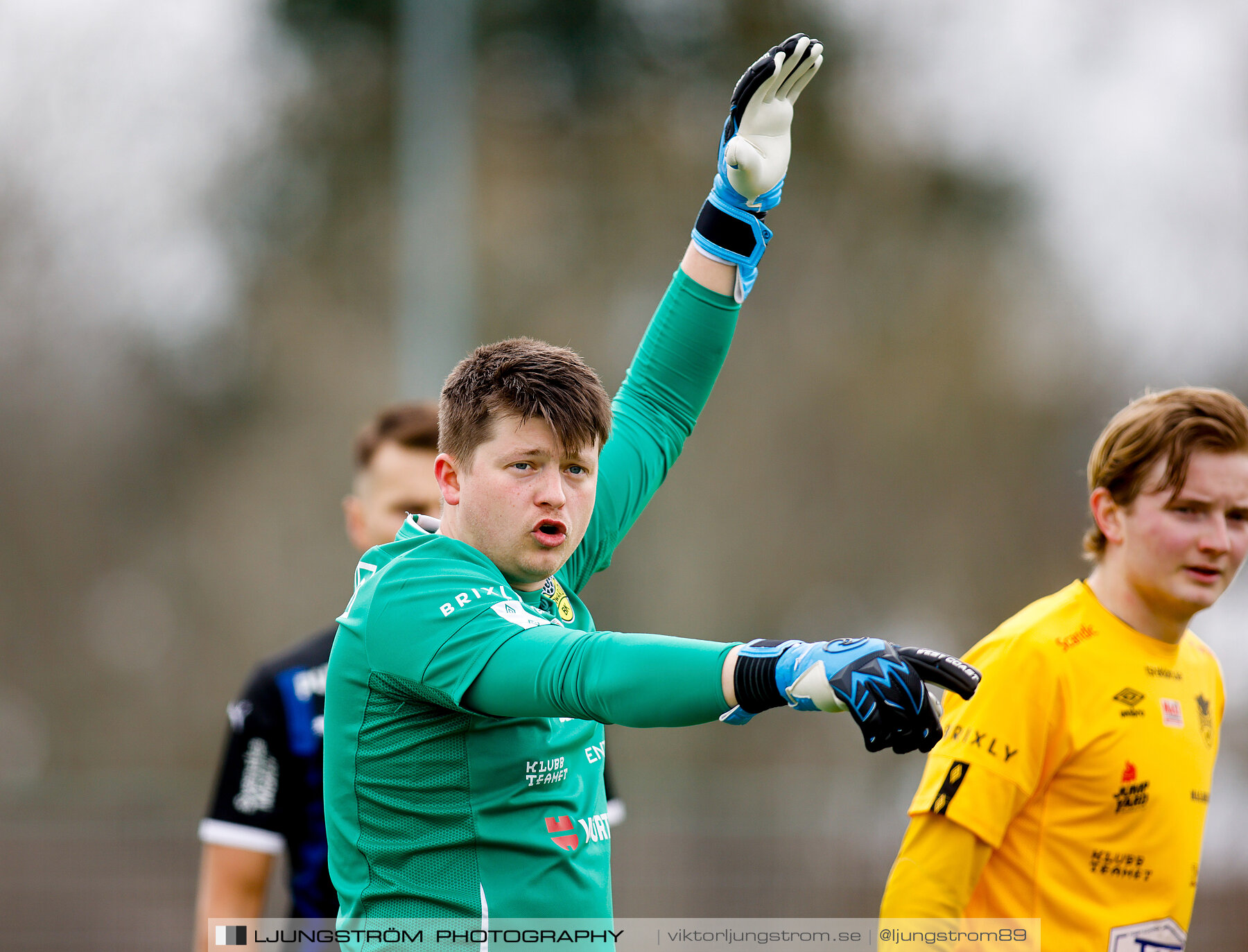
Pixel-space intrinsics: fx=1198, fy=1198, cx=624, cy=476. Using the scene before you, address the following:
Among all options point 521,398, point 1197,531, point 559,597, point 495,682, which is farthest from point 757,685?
point 1197,531

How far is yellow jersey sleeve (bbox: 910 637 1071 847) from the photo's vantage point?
9.42ft

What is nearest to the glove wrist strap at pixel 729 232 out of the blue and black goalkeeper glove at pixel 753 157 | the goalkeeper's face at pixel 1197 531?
the blue and black goalkeeper glove at pixel 753 157

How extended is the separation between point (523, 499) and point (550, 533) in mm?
96

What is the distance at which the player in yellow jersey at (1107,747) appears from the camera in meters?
2.89

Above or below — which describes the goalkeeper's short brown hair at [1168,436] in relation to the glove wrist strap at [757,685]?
above

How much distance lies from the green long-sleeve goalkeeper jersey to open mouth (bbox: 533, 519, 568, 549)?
0.11m

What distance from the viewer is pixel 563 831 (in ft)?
8.13

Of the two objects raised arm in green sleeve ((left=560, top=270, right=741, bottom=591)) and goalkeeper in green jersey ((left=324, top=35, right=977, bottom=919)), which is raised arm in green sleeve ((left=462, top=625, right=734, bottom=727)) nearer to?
goalkeeper in green jersey ((left=324, top=35, right=977, bottom=919))

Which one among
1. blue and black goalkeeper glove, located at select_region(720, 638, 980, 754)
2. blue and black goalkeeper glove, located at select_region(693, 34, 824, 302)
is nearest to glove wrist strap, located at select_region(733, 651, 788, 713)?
blue and black goalkeeper glove, located at select_region(720, 638, 980, 754)

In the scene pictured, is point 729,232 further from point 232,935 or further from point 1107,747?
point 232,935

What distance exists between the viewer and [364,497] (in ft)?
13.6

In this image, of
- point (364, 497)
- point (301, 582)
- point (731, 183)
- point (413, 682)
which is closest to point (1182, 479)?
point (731, 183)

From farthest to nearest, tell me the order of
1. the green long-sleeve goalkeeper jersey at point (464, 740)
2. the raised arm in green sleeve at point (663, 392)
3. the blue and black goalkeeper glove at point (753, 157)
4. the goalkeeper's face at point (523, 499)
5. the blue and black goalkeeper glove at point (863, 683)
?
the raised arm in green sleeve at point (663, 392)
the blue and black goalkeeper glove at point (753, 157)
the goalkeeper's face at point (523, 499)
the green long-sleeve goalkeeper jersey at point (464, 740)
the blue and black goalkeeper glove at point (863, 683)

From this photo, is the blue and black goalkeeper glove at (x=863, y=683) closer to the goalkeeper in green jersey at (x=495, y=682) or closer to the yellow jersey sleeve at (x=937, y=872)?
the goalkeeper in green jersey at (x=495, y=682)
